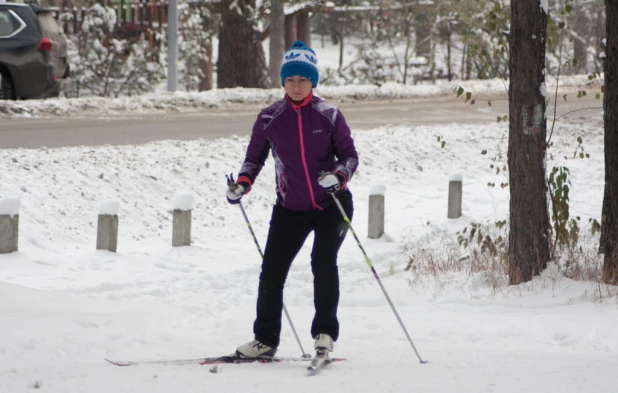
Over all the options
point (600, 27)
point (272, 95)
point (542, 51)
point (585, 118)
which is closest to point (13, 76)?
point (272, 95)

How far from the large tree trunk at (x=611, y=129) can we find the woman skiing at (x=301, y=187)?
2.93 metres

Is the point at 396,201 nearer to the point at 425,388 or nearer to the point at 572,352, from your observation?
the point at 572,352

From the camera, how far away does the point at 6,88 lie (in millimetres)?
16656

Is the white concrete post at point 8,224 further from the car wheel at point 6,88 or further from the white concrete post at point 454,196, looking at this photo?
the car wheel at point 6,88

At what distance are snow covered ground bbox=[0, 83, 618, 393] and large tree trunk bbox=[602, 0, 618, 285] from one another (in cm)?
55

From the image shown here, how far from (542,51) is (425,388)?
136 inches

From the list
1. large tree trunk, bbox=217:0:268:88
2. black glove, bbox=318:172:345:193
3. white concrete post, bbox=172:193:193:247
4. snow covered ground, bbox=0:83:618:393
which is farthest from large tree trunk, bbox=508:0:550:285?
large tree trunk, bbox=217:0:268:88

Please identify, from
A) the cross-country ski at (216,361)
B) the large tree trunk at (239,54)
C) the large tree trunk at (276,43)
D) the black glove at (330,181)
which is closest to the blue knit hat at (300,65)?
the black glove at (330,181)

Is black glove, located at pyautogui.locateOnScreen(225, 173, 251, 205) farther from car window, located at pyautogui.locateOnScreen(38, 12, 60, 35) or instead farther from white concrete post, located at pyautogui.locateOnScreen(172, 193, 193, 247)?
car window, located at pyautogui.locateOnScreen(38, 12, 60, 35)

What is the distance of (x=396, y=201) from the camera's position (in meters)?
13.1

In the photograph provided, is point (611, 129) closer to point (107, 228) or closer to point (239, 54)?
point (107, 228)

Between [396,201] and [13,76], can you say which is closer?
[396,201]

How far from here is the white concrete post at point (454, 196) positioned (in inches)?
467

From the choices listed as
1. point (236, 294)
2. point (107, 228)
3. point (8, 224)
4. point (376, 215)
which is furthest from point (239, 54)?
point (236, 294)
